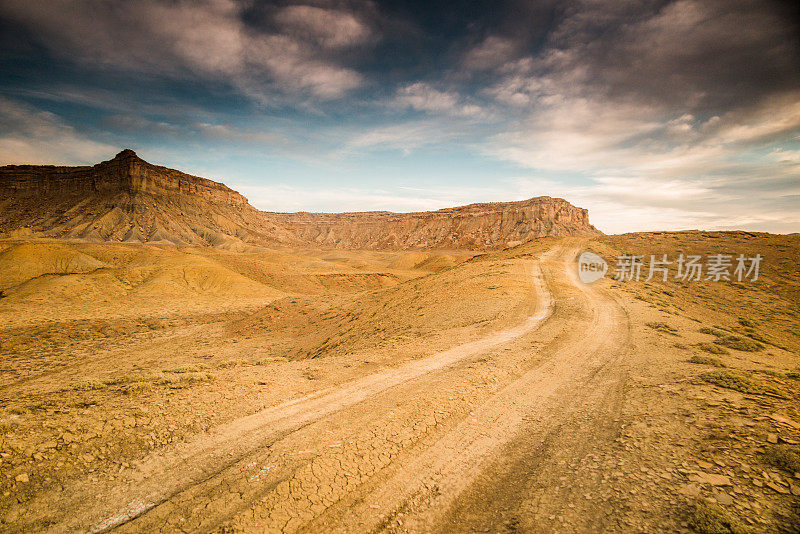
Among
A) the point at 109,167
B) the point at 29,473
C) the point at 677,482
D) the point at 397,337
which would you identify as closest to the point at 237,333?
the point at 397,337

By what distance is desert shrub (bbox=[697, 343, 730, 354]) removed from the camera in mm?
9712

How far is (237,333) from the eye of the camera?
74.8 feet

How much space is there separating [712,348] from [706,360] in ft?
7.03

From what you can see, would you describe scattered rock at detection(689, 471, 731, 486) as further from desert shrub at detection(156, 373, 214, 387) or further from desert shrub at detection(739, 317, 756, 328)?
desert shrub at detection(739, 317, 756, 328)

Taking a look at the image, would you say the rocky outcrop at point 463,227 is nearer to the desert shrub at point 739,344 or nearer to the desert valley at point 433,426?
the desert valley at point 433,426

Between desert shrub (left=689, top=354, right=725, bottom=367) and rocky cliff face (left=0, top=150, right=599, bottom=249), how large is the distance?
12583 centimetres

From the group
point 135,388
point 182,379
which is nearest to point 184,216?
point 182,379

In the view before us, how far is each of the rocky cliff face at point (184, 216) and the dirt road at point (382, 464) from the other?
4819 inches

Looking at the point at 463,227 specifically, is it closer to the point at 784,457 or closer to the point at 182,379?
the point at 182,379

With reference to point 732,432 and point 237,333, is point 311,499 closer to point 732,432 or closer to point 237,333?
point 732,432

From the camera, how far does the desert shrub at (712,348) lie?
9.71 metres

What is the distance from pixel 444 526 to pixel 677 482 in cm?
316

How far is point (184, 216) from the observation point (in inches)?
4865

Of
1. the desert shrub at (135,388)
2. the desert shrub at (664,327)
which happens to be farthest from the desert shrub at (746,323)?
the desert shrub at (135,388)
